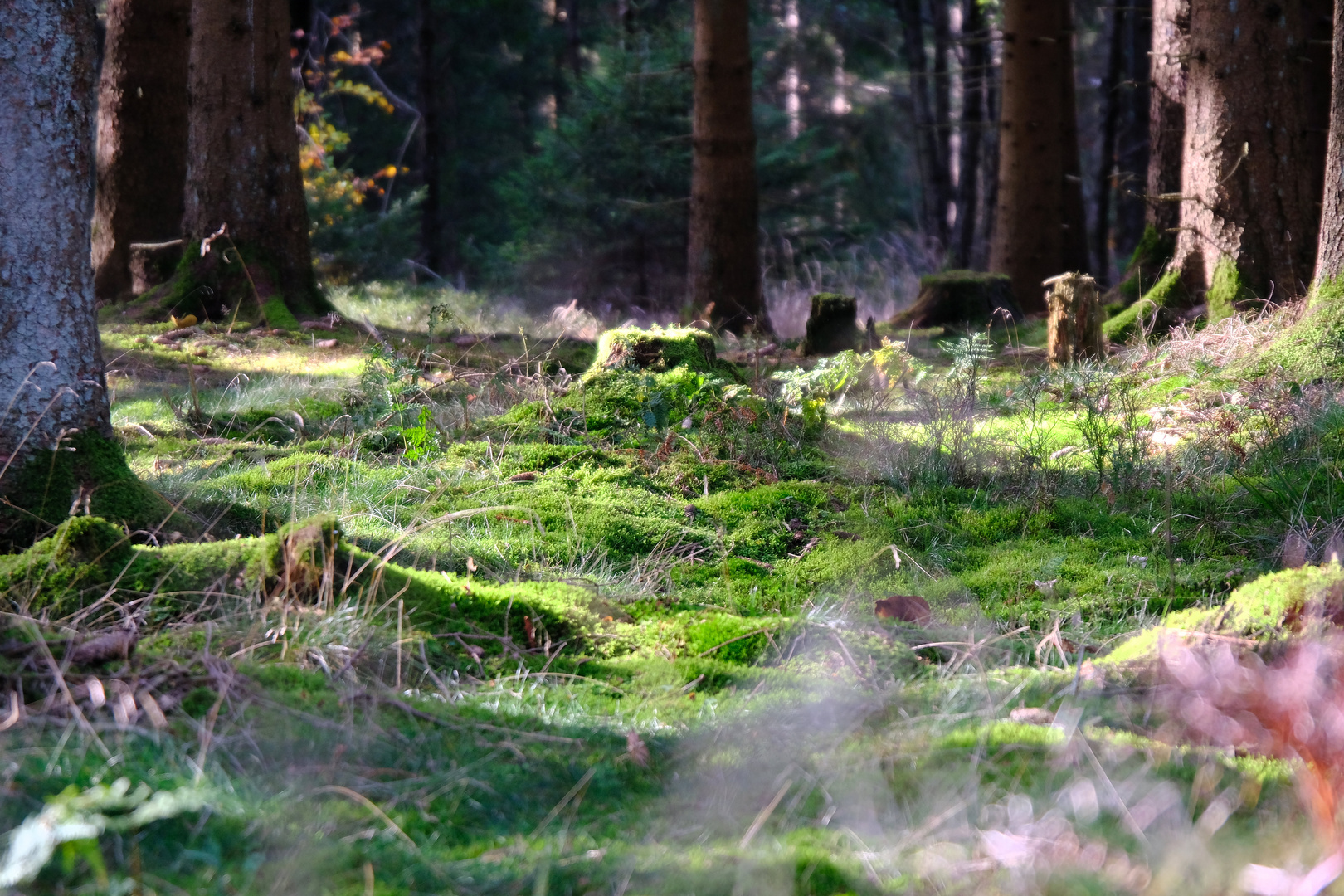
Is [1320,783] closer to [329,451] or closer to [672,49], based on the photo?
[329,451]

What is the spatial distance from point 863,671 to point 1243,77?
20.6ft

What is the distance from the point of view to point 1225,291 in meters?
7.13

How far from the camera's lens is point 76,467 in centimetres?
349

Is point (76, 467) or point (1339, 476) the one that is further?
point (1339, 476)

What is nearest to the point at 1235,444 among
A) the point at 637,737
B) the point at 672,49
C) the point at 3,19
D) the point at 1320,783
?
the point at 1320,783

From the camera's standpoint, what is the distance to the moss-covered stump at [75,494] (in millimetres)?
3324

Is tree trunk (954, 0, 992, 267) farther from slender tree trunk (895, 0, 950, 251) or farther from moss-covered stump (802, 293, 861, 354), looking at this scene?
moss-covered stump (802, 293, 861, 354)

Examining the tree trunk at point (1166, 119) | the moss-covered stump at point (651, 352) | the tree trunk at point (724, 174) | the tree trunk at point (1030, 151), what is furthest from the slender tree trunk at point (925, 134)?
the moss-covered stump at point (651, 352)

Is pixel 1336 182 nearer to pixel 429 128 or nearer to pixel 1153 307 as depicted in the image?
pixel 1153 307

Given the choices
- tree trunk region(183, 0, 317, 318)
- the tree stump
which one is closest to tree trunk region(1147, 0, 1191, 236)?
the tree stump

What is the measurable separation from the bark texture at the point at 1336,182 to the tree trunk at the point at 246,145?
7.31 m

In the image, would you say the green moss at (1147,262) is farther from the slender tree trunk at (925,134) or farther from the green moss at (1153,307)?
the slender tree trunk at (925,134)

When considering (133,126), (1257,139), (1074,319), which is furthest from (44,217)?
(133,126)

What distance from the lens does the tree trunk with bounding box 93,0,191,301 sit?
961cm
